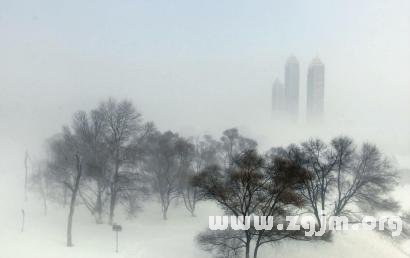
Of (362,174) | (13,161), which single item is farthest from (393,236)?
(13,161)

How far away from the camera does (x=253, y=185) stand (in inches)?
805

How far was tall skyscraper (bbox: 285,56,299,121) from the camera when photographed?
72.5 m

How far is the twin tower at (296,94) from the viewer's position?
73438 mm

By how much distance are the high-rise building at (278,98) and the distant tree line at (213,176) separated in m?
36.1

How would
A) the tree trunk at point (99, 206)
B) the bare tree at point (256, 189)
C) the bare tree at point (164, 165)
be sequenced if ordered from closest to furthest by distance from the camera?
1. the bare tree at point (256, 189)
2. the tree trunk at point (99, 206)
3. the bare tree at point (164, 165)

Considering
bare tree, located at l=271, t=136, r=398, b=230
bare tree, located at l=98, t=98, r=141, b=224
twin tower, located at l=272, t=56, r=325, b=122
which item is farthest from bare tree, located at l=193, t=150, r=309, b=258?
twin tower, located at l=272, t=56, r=325, b=122

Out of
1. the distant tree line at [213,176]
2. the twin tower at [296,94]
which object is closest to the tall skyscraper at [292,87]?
the twin tower at [296,94]

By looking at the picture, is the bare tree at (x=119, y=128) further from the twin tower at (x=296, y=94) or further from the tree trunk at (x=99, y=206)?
the twin tower at (x=296, y=94)

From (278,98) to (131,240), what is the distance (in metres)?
58.6

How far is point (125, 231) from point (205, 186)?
1104 cm

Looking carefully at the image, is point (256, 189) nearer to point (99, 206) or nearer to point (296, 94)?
point (99, 206)

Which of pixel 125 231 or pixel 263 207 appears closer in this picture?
pixel 263 207

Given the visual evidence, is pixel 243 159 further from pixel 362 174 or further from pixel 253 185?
pixel 362 174

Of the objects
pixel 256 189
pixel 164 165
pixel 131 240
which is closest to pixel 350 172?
pixel 256 189
